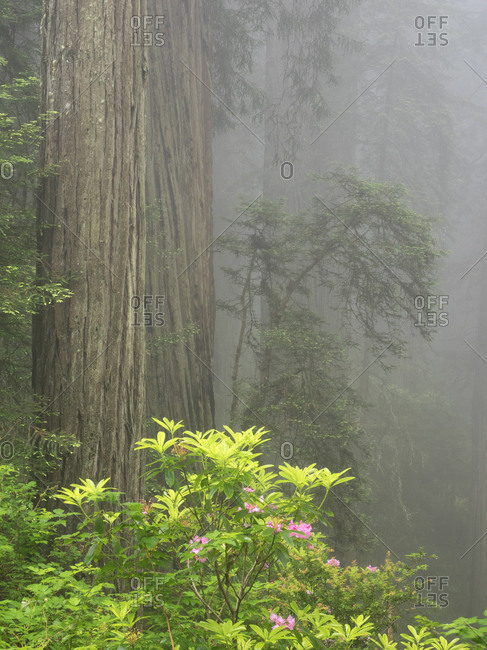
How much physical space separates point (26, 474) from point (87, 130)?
2.15m

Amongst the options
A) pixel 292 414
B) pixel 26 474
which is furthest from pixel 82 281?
pixel 292 414

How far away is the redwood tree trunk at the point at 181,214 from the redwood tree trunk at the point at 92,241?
2.38 meters

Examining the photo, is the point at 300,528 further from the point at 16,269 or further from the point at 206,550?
the point at 16,269

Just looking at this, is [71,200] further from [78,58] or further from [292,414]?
[292,414]

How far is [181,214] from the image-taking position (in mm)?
7004

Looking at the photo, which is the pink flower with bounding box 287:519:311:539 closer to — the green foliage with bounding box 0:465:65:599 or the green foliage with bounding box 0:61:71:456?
the green foliage with bounding box 0:465:65:599

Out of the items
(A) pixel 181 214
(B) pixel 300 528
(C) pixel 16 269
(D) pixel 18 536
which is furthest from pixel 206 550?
(A) pixel 181 214

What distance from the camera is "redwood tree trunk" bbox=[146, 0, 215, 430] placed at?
6.48 meters

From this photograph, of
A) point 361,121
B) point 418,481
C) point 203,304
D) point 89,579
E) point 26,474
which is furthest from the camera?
point 361,121

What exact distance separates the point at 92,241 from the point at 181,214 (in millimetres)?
3505

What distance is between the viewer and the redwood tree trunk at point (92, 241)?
3.48m

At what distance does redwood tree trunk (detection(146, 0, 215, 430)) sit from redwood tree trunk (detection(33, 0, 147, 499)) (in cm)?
238

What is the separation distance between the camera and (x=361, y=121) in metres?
16.8

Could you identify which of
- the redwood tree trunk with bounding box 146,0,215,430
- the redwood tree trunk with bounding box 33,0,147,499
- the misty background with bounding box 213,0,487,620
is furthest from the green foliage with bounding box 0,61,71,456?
the misty background with bounding box 213,0,487,620
